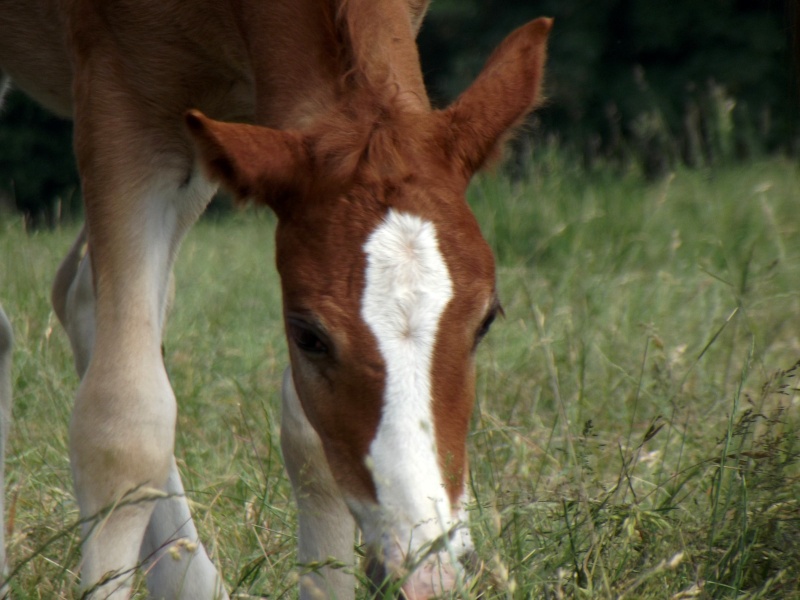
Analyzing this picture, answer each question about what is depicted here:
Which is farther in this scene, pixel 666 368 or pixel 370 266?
pixel 666 368

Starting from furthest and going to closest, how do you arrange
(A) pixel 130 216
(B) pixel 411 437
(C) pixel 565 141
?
(C) pixel 565 141, (A) pixel 130 216, (B) pixel 411 437

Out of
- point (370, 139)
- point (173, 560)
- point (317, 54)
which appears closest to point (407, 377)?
point (370, 139)

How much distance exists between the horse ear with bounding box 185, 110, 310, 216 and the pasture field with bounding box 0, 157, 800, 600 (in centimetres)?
61

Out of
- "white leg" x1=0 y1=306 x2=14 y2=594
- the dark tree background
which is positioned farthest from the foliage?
"white leg" x1=0 y1=306 x2=14 y2=594

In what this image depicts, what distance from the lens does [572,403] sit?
3.59 meters

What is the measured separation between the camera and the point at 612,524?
2.30 metres

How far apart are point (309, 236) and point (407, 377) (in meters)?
0.37

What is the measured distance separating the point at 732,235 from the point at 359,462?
4178mm

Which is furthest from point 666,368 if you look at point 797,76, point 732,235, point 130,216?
point 732,235

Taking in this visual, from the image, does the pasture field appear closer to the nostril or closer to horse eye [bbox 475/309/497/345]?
the nostril

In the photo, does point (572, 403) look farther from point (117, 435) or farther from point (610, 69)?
point (610, 69)

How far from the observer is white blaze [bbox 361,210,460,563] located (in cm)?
189

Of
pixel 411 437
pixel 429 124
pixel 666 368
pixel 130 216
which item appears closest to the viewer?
pixel 411 437

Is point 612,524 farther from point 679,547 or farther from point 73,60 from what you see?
point 73,60
